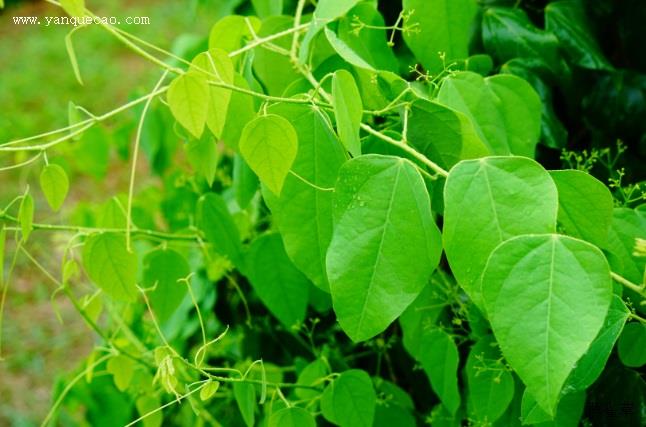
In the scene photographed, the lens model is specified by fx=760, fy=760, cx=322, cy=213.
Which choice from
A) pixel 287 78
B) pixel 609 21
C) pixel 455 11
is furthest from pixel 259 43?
pixel 609 21

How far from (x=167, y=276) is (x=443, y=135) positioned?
551 millimetres

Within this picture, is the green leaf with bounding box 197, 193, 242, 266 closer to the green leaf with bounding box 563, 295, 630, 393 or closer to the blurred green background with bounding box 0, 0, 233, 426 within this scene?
the blurred green background with bounding box 0, 0, 233, 426

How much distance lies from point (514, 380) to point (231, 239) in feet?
1.55

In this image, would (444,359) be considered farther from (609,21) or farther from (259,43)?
(609,21)

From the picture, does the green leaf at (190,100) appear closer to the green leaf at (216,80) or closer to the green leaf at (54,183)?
the green leaf at (216,80)

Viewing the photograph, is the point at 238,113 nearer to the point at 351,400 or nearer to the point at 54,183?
the point at 54,183

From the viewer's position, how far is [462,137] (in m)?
0.88

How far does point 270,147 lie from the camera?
80cm

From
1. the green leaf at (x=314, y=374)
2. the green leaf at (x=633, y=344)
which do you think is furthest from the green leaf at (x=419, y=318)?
the green leaf at (x=633, y=344)

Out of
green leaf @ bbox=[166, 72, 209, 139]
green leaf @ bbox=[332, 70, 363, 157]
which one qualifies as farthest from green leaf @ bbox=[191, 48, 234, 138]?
green leaf @ bbox=[332, 70, 363, 157]

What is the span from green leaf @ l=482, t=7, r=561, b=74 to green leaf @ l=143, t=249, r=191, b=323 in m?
0.62

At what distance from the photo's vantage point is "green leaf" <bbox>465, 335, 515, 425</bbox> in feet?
3.11

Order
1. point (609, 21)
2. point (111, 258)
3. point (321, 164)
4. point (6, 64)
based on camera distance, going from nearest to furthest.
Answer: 1. point (321, 164)
2. point (111, 258)
3. point (609, 21)
4. point (6, 64)

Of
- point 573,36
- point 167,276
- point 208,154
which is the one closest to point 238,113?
point 208,154
